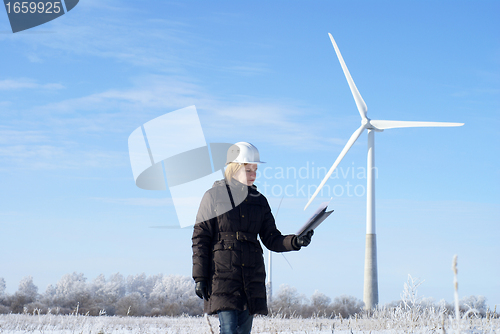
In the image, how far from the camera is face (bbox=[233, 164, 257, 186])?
6.47 m

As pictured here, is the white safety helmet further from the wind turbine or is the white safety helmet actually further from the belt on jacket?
the wind turbine

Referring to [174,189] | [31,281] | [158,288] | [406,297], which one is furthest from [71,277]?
[406,297]

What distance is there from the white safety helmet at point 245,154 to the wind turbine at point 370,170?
27141mm

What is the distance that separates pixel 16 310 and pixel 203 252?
116 feet

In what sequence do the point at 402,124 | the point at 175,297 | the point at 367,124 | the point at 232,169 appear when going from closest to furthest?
the point at 232,169 → the point at 402,124 → the point at 367,124 → the point at 175,297

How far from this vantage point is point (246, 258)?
6.05 metres

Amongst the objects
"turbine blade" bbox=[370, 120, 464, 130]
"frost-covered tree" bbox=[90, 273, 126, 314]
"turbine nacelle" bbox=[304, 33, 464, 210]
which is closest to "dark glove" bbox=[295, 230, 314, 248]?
"turbine nacelle" bbox=[304, 33, 464, 210]

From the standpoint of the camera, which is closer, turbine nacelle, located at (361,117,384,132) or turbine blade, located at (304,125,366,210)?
turbine blade, located at (304,125,366,210)

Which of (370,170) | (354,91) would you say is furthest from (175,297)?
(354,91)

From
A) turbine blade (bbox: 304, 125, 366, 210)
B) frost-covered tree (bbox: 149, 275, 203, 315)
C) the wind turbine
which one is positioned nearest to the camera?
turbine blade (bbox: 304, 125, 366, 210)

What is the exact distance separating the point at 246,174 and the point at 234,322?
1.85 metres

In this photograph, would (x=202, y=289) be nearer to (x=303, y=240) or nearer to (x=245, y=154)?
(x=303, y=240)

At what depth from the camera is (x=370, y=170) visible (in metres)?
37.1

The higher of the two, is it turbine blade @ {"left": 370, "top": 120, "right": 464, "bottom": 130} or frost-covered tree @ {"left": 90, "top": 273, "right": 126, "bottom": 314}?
turbine blade @ {"left": 370, "top": 120, "right": 464, "bottom": 130}
